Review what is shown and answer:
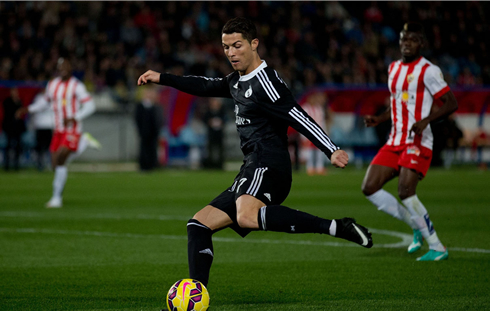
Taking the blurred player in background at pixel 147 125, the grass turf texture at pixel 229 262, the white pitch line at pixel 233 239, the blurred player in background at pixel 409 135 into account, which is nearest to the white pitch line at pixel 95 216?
the grass turf texture at pixel 229 262

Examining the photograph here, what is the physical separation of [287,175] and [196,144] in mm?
18921

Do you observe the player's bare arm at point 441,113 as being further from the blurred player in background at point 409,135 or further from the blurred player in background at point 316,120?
the blurred player in background at point 316,120

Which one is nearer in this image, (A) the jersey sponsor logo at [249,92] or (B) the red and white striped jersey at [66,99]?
(A) the jersey sponsor logo at [249,92]

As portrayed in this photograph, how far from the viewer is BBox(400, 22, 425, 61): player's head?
7250mm

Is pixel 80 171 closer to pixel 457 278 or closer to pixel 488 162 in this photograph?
pixel 488 162

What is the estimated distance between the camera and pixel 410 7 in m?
29.5

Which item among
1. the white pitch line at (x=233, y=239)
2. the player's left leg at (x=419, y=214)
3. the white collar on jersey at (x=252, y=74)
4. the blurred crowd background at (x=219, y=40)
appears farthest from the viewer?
the blurred crowd background at (x=219, y=40)

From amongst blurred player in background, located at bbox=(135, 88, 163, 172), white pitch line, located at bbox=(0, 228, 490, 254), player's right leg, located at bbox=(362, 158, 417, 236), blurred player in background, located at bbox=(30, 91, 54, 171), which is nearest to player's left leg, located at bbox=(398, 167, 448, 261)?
player's right leg, located at bbox=(362, 158, 417, 236)

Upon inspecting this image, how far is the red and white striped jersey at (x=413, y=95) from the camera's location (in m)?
7.20

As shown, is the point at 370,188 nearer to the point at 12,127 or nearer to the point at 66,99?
the point at 66,99

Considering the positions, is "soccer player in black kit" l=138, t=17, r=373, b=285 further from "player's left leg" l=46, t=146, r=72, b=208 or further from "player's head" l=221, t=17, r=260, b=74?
"player's left leg" l=46, t=146, r=72, b=208

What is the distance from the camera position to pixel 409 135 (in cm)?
719

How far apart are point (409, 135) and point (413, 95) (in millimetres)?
428

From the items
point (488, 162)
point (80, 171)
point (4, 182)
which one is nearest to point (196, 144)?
point (80, 171)
